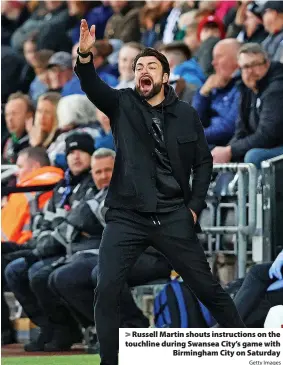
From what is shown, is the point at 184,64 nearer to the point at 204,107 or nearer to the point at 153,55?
the point at 204,107

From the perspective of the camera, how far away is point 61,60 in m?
15.3

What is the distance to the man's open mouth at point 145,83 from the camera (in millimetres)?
7676

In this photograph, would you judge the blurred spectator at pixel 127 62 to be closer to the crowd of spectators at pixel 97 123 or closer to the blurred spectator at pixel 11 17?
the crowd of spectators at pixel 97 123

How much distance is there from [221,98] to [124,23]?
3.61 metres

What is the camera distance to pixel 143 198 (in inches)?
299

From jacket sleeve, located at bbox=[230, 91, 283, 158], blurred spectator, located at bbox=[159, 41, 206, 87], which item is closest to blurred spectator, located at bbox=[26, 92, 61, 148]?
blurred spectator, located at bbox=[159, 41, 206, 87]

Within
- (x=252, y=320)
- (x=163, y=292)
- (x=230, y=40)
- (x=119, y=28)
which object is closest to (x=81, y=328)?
(x=163, y=292)

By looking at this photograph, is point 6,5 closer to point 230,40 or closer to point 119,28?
point 119,28

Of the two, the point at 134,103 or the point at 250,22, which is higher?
the point at 250,22

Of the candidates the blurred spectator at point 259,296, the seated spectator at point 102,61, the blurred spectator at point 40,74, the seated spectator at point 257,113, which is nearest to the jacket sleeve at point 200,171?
the blurred spectator at point 259,296

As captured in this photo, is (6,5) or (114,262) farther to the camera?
(6,5)

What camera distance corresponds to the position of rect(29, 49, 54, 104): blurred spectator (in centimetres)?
1581

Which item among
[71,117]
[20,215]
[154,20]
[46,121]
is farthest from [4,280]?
[154,20]

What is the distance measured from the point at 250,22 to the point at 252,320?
431cm
